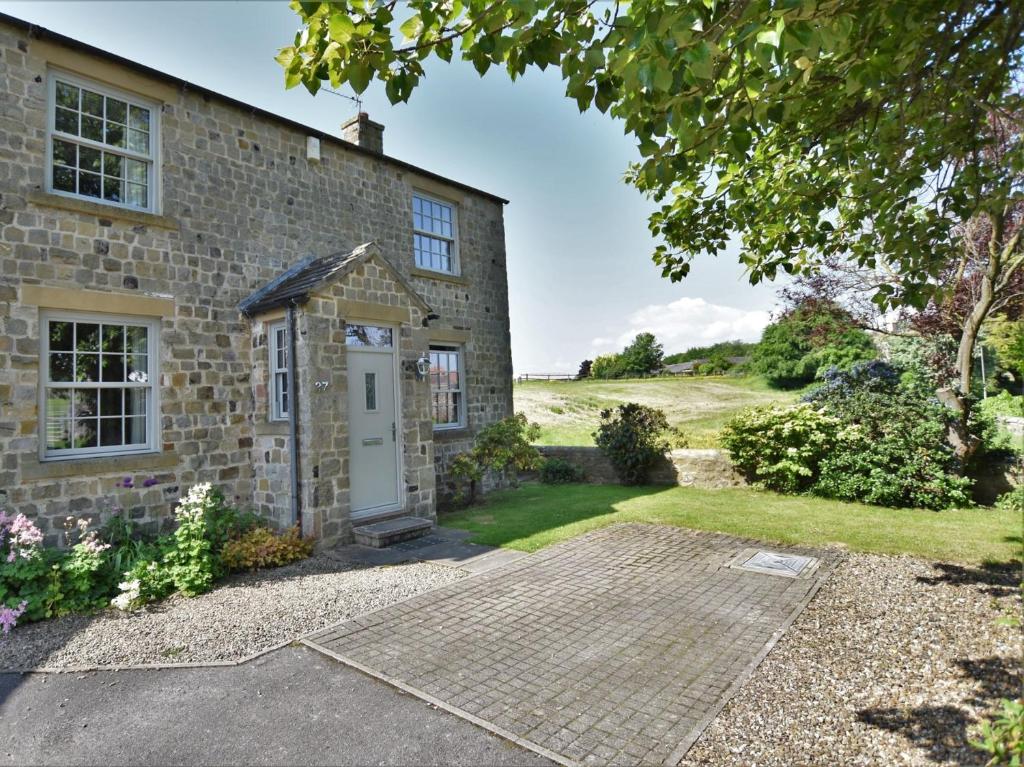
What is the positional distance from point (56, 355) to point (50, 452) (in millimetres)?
1195

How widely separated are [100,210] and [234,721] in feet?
21.8

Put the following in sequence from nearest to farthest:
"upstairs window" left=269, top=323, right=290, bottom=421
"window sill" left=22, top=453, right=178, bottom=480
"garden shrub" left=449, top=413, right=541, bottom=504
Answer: "window sill" left=22, top=453, right=178, bottom=480 < "upstairs window" left=269, top=323, right=290, bottom=421 < "garden shrub" left=449, top=413, right=541, bottom=504

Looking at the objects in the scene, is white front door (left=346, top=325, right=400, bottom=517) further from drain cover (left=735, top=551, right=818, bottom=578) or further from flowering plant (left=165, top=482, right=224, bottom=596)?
drain cover (left=735, top=551, right=818, bottom=578)

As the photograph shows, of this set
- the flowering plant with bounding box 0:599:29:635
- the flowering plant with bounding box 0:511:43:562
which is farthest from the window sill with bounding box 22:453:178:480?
the flowering plant with bounding box 0:599:29:635

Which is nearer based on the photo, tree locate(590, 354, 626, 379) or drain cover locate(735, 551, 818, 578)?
drain cover locate(735, 551, 818, 578)

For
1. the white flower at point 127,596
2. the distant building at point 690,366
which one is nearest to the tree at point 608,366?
the distant building at point 690,366

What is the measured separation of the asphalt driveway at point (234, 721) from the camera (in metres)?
3.36

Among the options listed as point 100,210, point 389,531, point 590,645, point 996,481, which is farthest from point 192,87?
point 996,481

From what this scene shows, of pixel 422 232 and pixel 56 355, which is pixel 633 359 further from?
pixel 56 355

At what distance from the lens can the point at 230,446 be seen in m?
8.42

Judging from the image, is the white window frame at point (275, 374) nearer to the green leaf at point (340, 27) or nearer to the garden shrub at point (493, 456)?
the garden shrub at point (493, 456)

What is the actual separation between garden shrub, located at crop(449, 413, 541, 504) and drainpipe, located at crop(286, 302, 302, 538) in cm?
378

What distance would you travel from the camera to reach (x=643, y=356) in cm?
4781

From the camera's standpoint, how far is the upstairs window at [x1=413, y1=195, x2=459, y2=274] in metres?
12.1
